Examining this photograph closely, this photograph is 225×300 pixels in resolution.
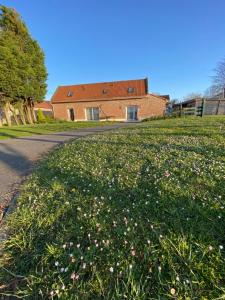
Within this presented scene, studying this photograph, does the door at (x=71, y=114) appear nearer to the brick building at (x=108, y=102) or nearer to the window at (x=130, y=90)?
the brick building at (x=108, y=102)

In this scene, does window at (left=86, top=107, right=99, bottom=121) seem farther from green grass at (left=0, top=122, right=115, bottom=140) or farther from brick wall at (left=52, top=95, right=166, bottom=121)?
green grass at (left=0, top=122, right=115, bottom=140)

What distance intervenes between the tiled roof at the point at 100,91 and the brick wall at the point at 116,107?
0.82 meters

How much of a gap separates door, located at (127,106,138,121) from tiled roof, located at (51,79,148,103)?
2.02 metres

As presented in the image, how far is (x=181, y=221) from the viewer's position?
2.02 meters

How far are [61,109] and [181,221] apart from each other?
32668 millimetres

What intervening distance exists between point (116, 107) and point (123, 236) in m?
28.3

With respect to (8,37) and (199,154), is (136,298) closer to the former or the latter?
(199,154)

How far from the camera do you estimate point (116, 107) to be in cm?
2906

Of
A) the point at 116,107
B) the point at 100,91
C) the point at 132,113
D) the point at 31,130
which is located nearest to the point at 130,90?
the point at 116,107

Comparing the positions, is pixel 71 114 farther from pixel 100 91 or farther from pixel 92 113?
pixel 100 91

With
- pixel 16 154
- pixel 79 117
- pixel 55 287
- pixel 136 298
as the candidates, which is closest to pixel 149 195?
pixel 136 298

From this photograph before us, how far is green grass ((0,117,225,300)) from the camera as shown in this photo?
1.42 metres

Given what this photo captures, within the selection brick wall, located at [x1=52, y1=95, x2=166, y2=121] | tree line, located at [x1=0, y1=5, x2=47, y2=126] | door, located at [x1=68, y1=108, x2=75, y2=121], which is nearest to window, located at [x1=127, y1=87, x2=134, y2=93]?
brick wall, located at [x1=52, y1=95, x2=166, y2=121]

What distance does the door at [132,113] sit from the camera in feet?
93.9
